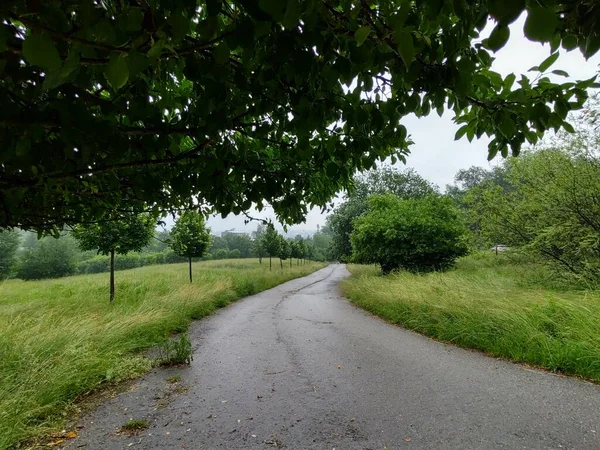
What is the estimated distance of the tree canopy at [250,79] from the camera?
2.91 ft

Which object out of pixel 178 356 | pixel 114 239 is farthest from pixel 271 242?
pixel 178 356

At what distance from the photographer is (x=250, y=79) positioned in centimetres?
179

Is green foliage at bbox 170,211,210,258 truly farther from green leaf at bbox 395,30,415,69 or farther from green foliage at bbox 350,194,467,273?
green leaf at bbox 395,30,415,69

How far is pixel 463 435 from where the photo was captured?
330 cm

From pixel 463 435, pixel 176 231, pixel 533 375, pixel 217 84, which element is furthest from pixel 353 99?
pixel 176 231

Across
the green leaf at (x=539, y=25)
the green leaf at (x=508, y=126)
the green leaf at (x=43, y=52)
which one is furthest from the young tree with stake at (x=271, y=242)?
the green leaf at (x=539, y=25)

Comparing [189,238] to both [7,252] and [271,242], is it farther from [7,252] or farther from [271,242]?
[7,252]

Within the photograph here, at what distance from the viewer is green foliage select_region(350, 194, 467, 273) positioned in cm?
1579

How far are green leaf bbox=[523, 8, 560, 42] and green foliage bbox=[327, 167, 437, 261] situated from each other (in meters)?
26.9

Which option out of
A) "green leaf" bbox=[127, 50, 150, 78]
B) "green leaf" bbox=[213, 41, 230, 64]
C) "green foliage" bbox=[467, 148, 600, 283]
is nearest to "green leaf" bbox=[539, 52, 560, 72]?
"green leaf" bbox=[213, 41, 230, 64]

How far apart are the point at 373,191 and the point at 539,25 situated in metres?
33.9

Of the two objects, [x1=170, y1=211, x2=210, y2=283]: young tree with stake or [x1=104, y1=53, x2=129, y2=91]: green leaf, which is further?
[x1=170, y1=211, x2=210, y2=283]: young tree with stake

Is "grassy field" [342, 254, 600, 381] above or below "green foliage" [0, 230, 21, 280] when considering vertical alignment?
below

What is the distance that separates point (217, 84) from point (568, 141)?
37.9 ft
